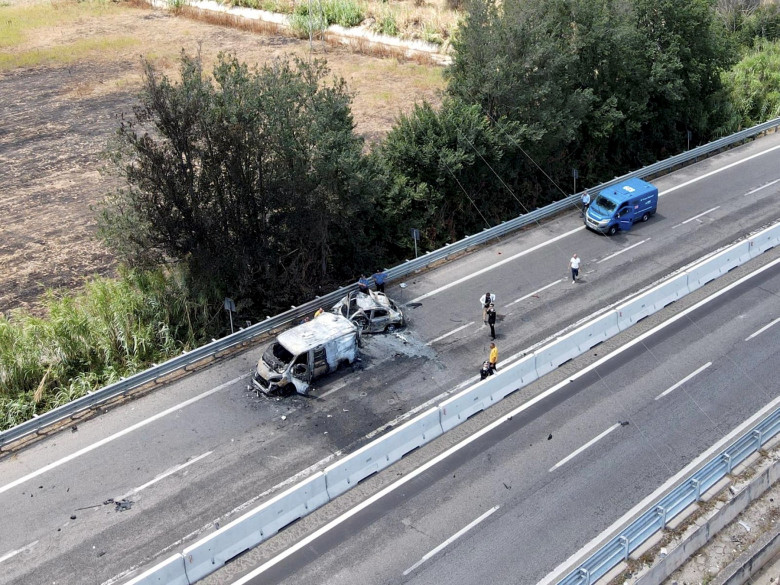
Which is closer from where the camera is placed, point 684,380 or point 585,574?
point 585,574

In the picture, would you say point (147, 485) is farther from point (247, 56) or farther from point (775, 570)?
point (247, 56)

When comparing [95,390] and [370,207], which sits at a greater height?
[370,207]

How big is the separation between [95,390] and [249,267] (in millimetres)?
7256

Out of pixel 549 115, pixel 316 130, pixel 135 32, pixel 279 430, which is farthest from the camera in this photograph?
pixel 135 32

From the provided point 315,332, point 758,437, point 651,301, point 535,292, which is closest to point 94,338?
point 315,332

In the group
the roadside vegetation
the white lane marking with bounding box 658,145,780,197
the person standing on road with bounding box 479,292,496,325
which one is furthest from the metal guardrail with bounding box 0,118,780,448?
the person standing on road with bounding box 479,292,496,325

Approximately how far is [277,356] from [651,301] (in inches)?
489

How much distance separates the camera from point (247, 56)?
189 ft

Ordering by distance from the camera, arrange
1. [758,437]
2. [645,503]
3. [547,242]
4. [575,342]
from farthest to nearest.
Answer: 1. [547,242]
2. [575,342]
3. [758,437]
4. [645,503]

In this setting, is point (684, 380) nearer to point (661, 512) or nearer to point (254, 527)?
point (661, 512)

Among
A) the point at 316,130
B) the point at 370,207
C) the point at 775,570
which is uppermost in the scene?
the point at 316,130

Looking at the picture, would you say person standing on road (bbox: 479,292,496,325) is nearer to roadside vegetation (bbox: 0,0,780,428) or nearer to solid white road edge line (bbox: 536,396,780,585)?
roadside vegetation (bbox: 0,0,780,428)

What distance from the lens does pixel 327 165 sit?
28.8 m

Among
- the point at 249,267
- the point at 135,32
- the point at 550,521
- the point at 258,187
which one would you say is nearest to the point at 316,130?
the point at 258,187
